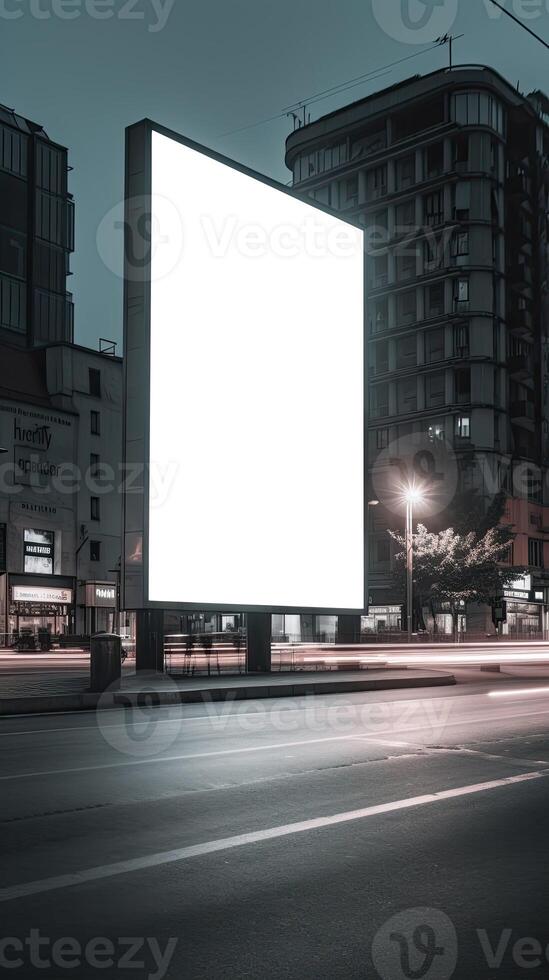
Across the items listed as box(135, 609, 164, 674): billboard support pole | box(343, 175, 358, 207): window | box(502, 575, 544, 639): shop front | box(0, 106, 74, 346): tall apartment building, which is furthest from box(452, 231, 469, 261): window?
box(135, 609, 164, 674): billboard support pole

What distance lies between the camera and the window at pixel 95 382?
210 feet

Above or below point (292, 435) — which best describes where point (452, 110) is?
above

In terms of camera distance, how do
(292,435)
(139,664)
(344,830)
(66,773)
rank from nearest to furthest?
(344,830) → (66,773) → (139,664) → (292,435)

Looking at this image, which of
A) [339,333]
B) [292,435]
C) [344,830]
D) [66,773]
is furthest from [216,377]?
[344,830]

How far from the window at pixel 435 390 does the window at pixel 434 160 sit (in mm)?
14081

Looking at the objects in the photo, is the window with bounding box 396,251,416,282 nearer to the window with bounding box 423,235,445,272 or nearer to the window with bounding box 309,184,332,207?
the window with bounding box 423,235,445,272

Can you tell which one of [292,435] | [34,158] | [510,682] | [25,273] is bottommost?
[510,682]

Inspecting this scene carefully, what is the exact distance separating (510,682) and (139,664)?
8998 mm

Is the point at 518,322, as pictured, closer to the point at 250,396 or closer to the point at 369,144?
the point at 369,144

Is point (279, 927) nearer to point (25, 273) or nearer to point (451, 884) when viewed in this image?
point (451, 884)

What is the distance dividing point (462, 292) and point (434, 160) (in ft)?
34.5

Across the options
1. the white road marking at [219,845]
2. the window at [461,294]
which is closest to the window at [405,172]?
the window at [461,294]

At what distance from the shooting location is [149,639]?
23.2m

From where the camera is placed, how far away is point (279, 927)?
5.03 m
